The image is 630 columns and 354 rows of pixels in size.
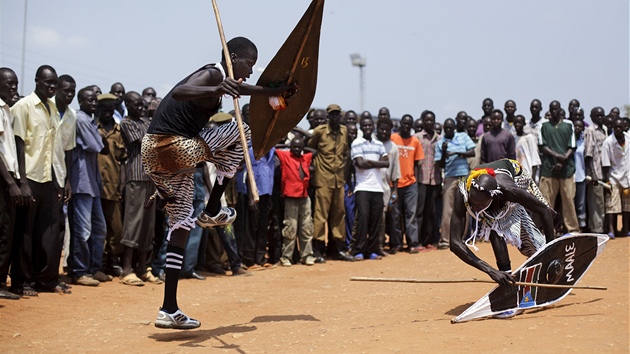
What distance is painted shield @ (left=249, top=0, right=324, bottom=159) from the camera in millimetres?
6266

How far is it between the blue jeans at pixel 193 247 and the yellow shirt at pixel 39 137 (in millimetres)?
2085

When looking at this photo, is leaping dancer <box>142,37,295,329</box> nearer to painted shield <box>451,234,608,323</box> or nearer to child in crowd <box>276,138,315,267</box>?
painted shield <box>451,234,608,323</box>

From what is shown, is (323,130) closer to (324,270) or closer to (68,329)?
(324,270)

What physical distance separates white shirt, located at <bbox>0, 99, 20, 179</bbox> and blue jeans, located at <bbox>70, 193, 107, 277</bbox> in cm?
132

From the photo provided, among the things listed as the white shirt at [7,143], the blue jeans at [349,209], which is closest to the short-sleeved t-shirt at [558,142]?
the blue jeans at [349,209]

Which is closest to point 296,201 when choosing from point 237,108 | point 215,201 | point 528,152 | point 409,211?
point 409,211

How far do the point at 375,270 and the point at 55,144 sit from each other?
16.5ft

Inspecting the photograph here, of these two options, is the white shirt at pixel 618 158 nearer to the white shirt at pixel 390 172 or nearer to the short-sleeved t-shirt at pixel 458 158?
the short-sleeved t-shirt at pixel 458 158

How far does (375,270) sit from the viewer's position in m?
11.1

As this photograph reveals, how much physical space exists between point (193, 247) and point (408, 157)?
457 cm

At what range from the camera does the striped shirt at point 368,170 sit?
12.2 metres

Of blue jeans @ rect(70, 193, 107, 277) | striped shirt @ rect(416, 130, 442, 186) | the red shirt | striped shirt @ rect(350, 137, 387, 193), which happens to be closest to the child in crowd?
the red shirt

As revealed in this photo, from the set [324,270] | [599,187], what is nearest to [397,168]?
[324,270]

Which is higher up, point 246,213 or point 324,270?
point 246,213
